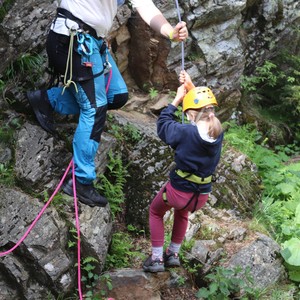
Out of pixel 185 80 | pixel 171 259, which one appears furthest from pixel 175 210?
pixel 185 80

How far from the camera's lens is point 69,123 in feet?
17.7

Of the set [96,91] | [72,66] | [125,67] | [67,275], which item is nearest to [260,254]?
[67,275]

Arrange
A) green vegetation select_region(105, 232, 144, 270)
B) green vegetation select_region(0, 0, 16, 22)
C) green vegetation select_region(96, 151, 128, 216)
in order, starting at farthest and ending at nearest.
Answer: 1. green vegetation select_region(96, 151, 128, 216)
2. green vegetation select_region(0, 0, 16, 22)
3. green vegetation select_region(105, 232, 144, 270)

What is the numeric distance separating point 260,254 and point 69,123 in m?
2.68

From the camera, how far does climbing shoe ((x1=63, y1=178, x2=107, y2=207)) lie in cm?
475

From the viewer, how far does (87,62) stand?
4.36 m

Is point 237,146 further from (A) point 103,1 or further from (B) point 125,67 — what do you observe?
(A) point 103,1

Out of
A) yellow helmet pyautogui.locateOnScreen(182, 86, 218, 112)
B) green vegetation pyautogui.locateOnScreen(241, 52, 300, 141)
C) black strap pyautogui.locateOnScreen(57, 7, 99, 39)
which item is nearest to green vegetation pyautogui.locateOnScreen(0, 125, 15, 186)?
black strap pyautogui.locateOnScreen(57, 7, 99, 39)

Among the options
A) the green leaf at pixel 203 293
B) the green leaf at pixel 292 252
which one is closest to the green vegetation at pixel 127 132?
the green leaf at pixel 203 293

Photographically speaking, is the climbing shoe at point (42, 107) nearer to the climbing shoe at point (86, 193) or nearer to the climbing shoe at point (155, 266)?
the climbing shoe at point (86, 193)

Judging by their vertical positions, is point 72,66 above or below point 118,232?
above

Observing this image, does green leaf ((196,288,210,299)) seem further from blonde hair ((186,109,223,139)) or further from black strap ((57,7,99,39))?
black strap ((57,7,99,39))

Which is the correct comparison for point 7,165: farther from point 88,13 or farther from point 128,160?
point 88,13

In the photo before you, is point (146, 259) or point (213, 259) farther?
point (213, 259)
